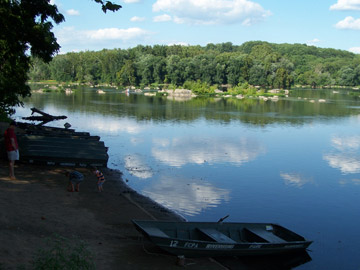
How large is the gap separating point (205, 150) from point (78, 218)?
22.2 meters

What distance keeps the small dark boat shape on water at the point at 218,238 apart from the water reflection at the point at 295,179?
11801mm

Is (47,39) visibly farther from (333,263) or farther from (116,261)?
(333,263)

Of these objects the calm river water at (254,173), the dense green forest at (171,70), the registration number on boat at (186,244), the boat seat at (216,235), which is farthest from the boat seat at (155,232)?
the dense green forest at (171,70)

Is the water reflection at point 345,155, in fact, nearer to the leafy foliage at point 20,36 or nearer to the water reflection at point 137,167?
the water reflection at point 137,167

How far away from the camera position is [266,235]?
1490 centimetres

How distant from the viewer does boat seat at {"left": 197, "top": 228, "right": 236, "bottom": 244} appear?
13578 mm

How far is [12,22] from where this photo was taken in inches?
A: 890

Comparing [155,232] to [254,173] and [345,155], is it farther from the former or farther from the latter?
[345,155]

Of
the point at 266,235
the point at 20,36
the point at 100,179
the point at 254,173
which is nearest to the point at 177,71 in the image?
the point at 254,173

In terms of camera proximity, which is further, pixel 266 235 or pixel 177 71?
pixel 177 71

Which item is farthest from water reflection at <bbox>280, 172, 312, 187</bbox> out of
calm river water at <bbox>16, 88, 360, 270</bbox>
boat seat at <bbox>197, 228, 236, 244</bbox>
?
boat seat at <bbox>197, 228, 236, 244</bbox>

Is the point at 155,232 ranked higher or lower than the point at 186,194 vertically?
higher

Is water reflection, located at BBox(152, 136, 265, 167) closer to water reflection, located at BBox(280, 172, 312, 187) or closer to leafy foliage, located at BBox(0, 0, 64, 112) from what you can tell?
water reflection, located at BBox(280, 172, 312, 187)

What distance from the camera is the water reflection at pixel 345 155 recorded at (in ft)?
104
